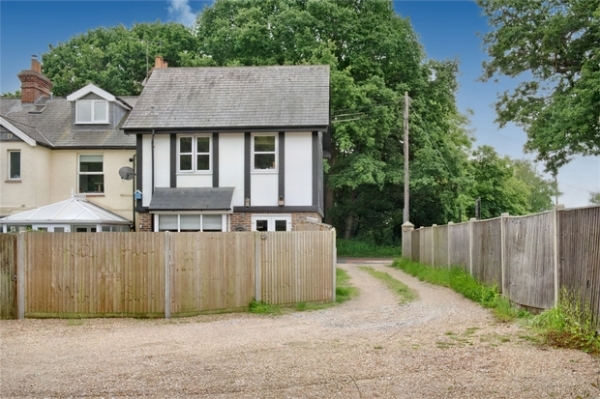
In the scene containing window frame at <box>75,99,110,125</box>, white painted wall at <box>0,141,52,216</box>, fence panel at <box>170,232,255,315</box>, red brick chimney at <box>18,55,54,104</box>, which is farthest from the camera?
red brick chimney at <box>18,55,54,104</box>

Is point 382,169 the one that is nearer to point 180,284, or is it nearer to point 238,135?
point 238,135

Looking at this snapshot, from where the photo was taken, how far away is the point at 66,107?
28656 millimetres

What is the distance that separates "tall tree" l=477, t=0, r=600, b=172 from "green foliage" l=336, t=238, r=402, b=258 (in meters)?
10.0

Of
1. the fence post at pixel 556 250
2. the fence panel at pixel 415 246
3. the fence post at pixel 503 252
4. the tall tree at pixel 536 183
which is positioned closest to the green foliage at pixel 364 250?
the fence panel at pixel 415 246

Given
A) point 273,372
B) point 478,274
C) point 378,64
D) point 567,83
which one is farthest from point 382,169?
point 273,372

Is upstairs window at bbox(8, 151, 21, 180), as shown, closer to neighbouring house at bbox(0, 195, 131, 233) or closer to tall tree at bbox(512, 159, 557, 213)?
neighbouring house at bbox(0, 195, 131, 233)

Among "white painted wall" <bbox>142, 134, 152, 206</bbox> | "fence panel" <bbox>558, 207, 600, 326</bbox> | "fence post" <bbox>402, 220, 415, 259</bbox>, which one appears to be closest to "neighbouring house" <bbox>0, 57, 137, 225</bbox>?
"white painted wall" <bbox>142, 134, 152, 206</bbox>

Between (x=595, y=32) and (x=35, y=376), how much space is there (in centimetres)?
2918

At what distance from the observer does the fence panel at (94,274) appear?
37.9 ft

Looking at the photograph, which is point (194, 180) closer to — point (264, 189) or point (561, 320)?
point (264, 189)

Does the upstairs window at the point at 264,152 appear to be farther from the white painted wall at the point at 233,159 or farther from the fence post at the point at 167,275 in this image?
the fence post at the point at 167,275

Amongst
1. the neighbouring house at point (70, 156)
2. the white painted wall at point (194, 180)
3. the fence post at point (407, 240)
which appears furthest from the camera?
the fence post at point (407, 240)

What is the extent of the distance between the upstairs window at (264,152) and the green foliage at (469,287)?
670 cm

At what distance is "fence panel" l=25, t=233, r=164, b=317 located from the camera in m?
11.6
